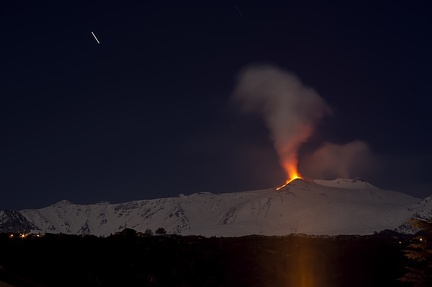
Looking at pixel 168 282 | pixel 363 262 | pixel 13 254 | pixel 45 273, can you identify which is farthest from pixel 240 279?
pixel 13 254

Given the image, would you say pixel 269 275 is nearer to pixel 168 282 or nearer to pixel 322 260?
pixel 322 260

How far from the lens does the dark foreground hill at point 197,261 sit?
105 feet

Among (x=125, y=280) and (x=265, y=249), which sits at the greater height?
(x=265, y=249)

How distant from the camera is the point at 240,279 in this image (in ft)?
112

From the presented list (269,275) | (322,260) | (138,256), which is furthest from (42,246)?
(322,260)

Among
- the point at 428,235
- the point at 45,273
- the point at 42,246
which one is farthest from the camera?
the point at 42,246

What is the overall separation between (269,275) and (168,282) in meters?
7.35

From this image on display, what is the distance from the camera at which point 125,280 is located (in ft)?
105

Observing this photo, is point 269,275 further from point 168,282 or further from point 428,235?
point 428,235

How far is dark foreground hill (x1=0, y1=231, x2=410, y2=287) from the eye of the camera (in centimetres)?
3200

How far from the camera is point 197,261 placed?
35312mm

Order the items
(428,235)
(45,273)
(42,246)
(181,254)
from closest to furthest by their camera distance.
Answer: (428,235)
(45,273)
(42,246)
(181,254)

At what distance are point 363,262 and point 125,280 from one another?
17.1 m

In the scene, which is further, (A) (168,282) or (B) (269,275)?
(B) (269,275)
